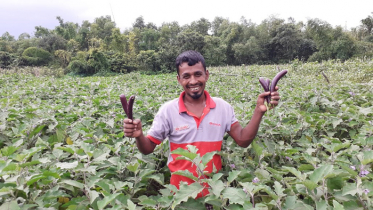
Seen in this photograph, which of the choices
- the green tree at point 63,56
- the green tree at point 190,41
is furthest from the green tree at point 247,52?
the green tree at point 63,56

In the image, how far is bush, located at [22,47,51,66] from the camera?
38.5 m

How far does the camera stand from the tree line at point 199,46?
28641 millimetres

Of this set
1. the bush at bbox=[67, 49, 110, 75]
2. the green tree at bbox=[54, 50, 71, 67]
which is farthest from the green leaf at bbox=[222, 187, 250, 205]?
the green tree at bbox=[54, 50, 71, 67]

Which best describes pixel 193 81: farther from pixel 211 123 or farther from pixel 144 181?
pixel 144 181

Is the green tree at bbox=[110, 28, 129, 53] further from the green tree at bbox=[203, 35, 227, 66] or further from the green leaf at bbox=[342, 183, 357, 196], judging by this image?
the green leaf at bbox=[342, 183, 357, 196]

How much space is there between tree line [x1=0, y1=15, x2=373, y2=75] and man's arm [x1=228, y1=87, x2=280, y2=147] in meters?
18.6

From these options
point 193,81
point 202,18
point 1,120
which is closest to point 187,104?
point 193,81

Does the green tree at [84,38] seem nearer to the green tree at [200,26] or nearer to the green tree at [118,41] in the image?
the green tree at [118,41]

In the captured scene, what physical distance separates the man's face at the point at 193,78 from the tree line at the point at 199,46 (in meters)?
18.7

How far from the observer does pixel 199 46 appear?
3138 cm

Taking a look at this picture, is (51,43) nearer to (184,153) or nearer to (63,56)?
(63,56)

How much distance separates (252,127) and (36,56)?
4561cm

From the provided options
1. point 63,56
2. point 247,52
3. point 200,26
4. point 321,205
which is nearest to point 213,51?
point 247,52

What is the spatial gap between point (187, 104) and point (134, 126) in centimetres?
47
